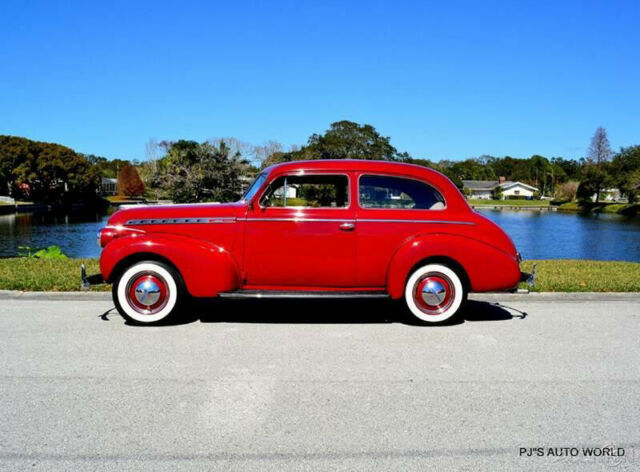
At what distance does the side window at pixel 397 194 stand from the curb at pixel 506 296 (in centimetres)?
191

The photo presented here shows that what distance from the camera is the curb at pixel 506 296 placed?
23.5ft

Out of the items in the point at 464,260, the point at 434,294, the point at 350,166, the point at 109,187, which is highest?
the point at 109,187

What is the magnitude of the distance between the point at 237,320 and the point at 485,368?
9.40ft

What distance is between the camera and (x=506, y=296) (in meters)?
7.29

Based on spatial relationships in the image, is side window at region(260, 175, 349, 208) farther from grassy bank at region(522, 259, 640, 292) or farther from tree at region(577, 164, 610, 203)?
tree at region(577, 164, 610, 203)

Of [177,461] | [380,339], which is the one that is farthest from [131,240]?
[177,461]

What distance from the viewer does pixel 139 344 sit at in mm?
4992

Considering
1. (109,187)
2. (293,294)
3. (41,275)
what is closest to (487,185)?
(109,187)

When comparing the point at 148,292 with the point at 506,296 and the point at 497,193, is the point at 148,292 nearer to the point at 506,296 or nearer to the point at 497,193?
the point at 506,296

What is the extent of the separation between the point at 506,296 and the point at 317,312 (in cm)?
277

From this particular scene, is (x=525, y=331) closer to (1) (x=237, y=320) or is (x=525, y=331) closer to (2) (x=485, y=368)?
(2) (x=485, y=368)

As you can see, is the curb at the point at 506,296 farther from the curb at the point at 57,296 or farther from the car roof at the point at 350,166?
the car roof at the point at 350,166

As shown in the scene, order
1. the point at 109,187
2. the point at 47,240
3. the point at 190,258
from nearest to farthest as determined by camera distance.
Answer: the point at 190,258
the point at 47,240
the point at 109,187

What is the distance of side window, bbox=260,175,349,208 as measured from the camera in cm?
593
